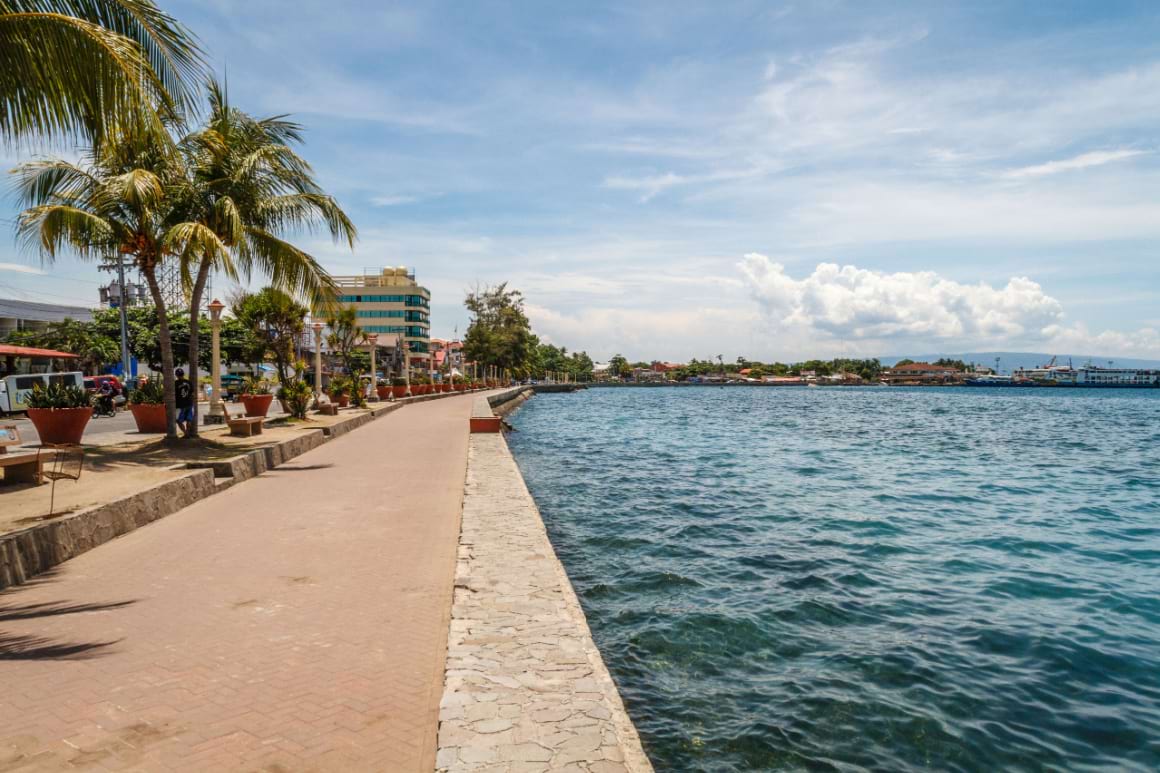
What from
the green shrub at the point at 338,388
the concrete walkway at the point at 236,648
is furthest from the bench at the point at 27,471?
the green shrub at the point at 338,388

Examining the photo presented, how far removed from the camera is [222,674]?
4.27 metres

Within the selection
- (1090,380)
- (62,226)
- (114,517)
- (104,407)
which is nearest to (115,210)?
(62,226)

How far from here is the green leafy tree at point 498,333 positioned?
81.4m

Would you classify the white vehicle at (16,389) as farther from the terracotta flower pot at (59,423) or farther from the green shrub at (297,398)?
the terracotta flower pot at (59,423)

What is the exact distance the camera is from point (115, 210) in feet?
43.5

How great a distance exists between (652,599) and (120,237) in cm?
1180

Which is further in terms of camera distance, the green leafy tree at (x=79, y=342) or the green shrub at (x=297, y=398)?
the green leafy tree at (x=79, y=342)

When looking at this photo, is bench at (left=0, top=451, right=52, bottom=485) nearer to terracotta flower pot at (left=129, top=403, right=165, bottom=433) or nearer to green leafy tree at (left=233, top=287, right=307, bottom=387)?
terracotta flower pot at (left=129, top=403, right=165, bottom=433)

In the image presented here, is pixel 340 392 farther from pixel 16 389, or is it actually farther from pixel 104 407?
pixel 16 389

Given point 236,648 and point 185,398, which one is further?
point 185,398

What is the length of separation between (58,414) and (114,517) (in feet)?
19.0

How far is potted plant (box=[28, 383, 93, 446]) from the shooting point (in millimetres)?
12102

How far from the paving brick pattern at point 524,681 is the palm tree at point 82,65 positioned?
196 inches

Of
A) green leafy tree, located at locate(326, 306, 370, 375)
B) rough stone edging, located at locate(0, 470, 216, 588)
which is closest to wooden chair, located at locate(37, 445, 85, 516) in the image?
rough stone edging, located at locate(0, 470, 216, 588)
